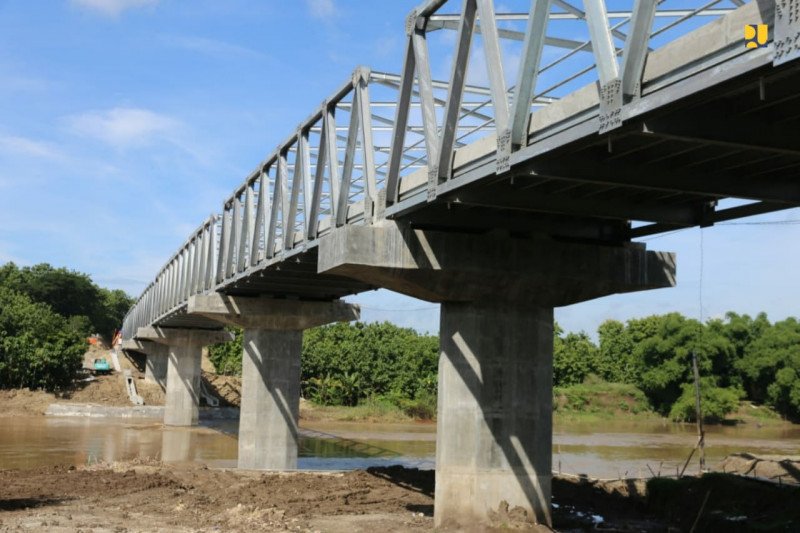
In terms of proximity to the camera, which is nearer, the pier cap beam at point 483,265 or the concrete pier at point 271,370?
the pier cap beam at point 483,265

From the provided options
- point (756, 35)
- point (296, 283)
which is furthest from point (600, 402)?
point (756, 35)

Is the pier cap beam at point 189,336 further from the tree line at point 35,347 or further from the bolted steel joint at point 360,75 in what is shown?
the bolted steel joint at point 360,75

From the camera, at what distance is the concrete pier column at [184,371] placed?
64.0 meters

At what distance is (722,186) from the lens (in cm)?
1380

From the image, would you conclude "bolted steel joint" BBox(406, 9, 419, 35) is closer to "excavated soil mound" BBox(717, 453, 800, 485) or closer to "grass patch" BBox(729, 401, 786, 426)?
"excavated soil mound" BBox(717, 453, 800, 485)

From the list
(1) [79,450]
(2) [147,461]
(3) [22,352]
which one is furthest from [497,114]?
(3) [22,352]

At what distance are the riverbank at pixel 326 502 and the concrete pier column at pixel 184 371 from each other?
3367cm

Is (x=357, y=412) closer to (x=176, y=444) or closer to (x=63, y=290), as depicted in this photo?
(x=176, y=444)

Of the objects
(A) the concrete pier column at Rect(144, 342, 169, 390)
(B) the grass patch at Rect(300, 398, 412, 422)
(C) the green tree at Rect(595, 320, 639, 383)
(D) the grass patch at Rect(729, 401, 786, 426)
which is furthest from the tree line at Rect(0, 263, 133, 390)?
(D) the grass patch at Rect(729, 401, 786, 426)

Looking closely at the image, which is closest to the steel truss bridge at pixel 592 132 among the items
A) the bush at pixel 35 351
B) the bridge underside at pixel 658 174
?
the bridge underside at pixel 658 174

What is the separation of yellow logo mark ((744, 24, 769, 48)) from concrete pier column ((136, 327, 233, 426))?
2278 inches

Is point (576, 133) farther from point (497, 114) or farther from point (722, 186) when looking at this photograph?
point (722, 186)

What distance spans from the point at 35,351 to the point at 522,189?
228 ft

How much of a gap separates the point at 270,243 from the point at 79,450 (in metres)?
22.1
